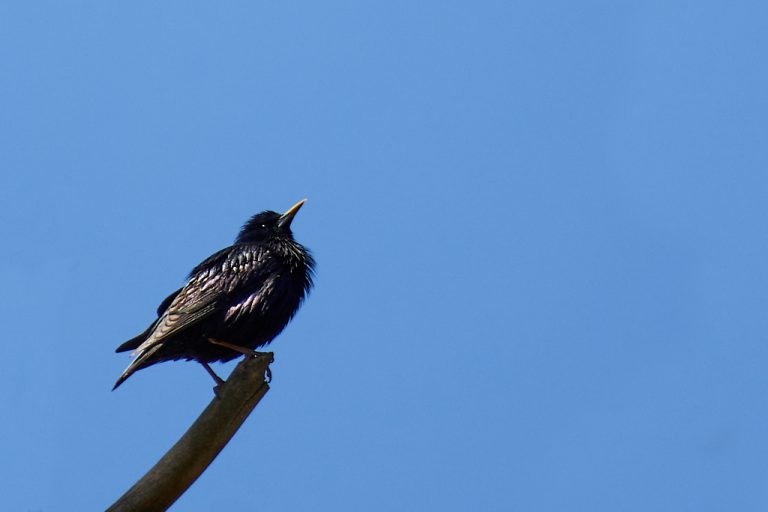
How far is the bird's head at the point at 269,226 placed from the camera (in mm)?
6711

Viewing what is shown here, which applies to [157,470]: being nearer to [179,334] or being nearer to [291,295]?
[179,334]

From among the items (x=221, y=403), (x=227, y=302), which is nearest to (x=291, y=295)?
(x=227, y=302)

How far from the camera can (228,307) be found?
5922 mm

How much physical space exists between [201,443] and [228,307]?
1604 millimetres

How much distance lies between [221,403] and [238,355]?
1457 millimetres

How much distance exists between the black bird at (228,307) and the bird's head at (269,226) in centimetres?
24

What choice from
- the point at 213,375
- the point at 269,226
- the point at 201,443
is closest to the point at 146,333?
the point at 213,375

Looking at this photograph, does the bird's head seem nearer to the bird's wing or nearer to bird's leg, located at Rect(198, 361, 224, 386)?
the bird's wing

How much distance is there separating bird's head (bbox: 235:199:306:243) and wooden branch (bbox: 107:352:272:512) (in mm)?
2007

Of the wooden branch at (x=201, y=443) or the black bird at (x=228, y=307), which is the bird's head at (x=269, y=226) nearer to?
the black bird at (x=228, y=307)

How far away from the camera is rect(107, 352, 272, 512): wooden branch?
13.9 feet

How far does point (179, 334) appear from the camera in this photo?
18.9ft

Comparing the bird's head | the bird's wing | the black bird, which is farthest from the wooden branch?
the bird's head

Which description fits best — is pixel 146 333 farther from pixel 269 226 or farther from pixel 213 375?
pixel 269 226
